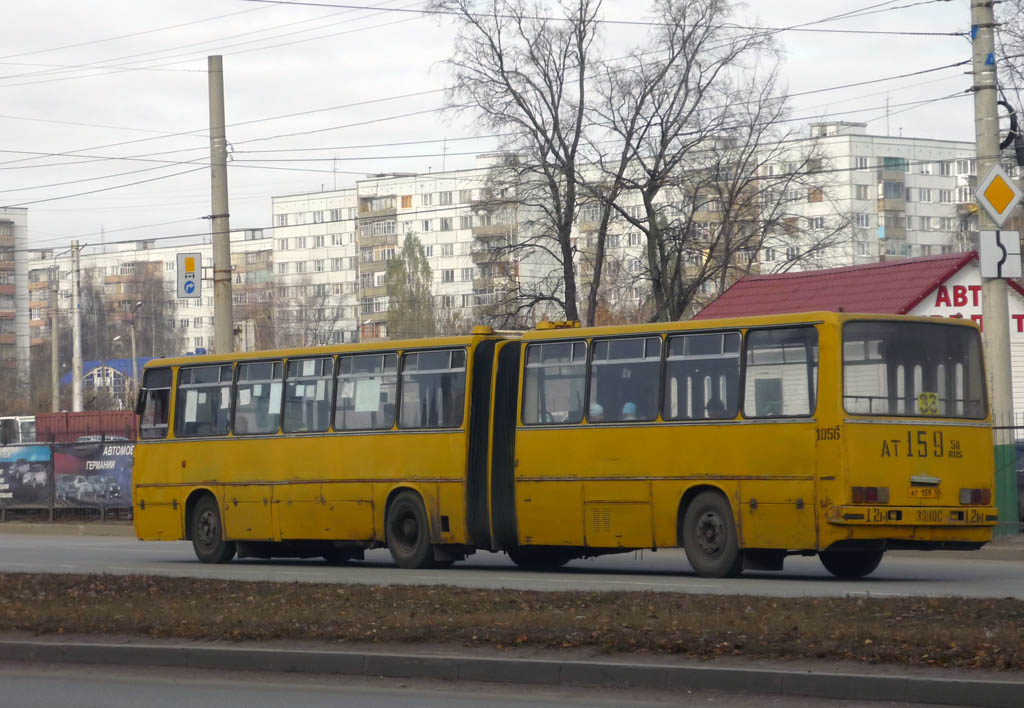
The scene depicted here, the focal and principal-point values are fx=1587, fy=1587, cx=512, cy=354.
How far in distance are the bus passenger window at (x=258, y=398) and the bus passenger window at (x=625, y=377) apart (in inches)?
220

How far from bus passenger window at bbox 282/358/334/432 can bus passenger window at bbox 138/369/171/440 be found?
2878 millimetres

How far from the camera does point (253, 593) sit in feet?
49.6

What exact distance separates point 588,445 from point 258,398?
241 inches

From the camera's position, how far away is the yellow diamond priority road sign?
20.5 m

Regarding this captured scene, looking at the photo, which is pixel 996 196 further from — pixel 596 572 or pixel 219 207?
pixel 219 207

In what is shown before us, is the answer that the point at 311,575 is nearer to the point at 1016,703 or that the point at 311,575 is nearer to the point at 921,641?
the point at 921,641

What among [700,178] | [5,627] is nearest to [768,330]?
[5,627]

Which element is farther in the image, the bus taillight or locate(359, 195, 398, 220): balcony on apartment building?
locate(359, 195, 398, 220): balcony on apartment building

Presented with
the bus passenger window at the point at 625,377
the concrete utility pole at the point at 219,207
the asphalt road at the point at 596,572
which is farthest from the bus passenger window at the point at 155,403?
the bus passenger window at the point at 625,377

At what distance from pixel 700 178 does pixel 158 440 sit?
81.8ft

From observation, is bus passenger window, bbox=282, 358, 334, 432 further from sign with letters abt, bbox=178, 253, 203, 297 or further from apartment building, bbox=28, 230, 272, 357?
apartment building, bbox=28, 230, 272, 357

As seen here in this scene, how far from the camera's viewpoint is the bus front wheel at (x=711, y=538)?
17.6 m

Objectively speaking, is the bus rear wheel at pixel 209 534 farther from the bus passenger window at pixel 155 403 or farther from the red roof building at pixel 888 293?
the red roof building at pixel 888 293

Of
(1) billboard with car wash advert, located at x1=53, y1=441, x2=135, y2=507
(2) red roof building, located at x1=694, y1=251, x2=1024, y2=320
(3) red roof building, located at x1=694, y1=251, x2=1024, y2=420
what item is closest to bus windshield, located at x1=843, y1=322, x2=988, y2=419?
(3) red roof building, located at x1=694, y1=251, x2=1024, y2=420
